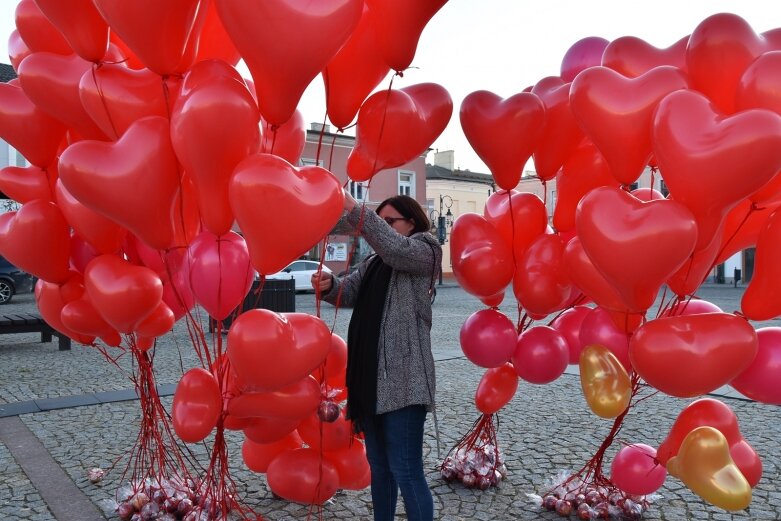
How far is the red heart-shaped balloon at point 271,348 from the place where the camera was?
1908mm

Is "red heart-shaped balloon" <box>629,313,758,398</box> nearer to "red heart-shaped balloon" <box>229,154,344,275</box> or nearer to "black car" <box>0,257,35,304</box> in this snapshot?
"red heart-shaped balloon" <box>229,154,344,275</box>

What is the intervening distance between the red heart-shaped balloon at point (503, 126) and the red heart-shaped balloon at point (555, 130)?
79 mm

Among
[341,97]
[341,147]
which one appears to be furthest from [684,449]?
[341,147]

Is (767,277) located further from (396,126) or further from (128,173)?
(128,173)

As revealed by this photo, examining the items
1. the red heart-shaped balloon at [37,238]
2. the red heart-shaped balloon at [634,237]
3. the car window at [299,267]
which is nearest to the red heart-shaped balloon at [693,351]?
the red heart-shaped balloon at [634,237]

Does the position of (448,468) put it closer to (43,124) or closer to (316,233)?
(316,233)

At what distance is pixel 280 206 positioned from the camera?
1.84 m

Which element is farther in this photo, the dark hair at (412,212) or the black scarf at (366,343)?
the dark hair at (412,212)

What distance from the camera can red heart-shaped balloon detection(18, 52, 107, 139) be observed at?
7.43 feet

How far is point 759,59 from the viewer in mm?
2002

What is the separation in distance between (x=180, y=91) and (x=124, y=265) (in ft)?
2.46

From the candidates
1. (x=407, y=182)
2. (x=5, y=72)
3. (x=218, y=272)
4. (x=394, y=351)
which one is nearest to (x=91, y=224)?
(x=218, y=272)

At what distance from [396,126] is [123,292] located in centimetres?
119

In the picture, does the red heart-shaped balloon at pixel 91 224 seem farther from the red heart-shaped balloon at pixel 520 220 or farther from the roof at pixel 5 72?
the roof at pixel 5 72
